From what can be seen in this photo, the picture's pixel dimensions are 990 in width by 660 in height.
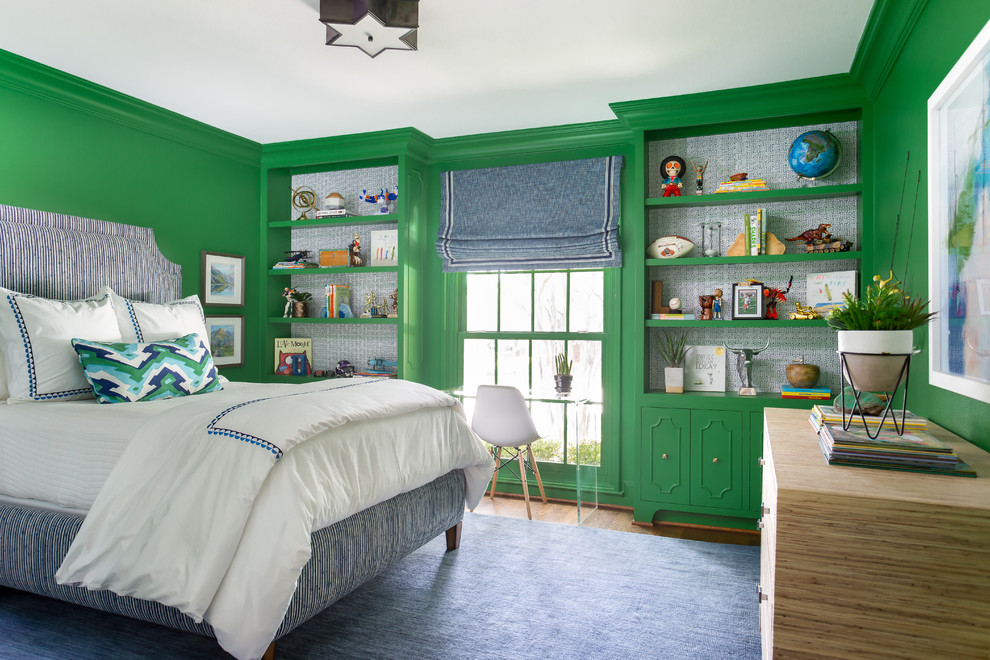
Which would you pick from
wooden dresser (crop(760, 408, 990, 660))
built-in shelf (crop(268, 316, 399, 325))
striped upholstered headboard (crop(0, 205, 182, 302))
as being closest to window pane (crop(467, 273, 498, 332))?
built-in shelf (crop(268, 316, 399, 325))

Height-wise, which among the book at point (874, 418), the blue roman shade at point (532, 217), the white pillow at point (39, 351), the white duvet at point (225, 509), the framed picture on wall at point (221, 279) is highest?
the blue roman shade at point (532, 217)

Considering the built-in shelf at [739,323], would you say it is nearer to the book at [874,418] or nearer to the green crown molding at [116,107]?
the book at [874,418]

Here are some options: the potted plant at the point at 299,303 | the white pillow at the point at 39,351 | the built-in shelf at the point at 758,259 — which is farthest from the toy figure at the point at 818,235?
the white pillow at the point at 39,351

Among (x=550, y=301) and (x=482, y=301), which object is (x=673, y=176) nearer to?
(x=550, y=301)

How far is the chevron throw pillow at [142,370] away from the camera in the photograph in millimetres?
2615

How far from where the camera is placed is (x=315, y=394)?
2408 millimetres

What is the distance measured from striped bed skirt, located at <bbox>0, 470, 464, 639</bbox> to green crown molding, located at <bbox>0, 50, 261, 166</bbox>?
7.00 feet

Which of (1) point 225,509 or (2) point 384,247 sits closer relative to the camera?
(1) point 225,509

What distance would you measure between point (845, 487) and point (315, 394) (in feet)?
5.88

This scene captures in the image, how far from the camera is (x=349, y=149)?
4461mm

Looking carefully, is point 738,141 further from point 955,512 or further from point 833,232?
point 955,512

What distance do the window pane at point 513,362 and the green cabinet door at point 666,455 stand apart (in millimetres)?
984

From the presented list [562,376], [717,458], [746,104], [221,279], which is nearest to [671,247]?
[746,104]

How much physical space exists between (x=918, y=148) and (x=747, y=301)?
1.40 metres
